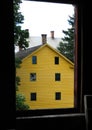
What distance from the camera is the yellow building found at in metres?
2.70

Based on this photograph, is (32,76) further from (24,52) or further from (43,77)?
(24,52)

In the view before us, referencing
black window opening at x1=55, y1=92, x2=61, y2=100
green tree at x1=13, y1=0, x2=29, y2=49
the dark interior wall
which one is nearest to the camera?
the dark interior wall

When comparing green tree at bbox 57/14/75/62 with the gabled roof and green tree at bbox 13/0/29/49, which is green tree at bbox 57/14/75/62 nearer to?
the gabled roof

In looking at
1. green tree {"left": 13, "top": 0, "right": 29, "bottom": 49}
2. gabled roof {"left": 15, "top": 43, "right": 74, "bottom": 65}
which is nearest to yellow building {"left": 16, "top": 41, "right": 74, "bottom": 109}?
gabled roof {"left": 15, "top": 43, "right": 74, "bottom": 65}

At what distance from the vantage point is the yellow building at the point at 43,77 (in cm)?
270

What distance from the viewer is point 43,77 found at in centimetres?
273

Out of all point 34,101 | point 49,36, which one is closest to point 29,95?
point 34,101
